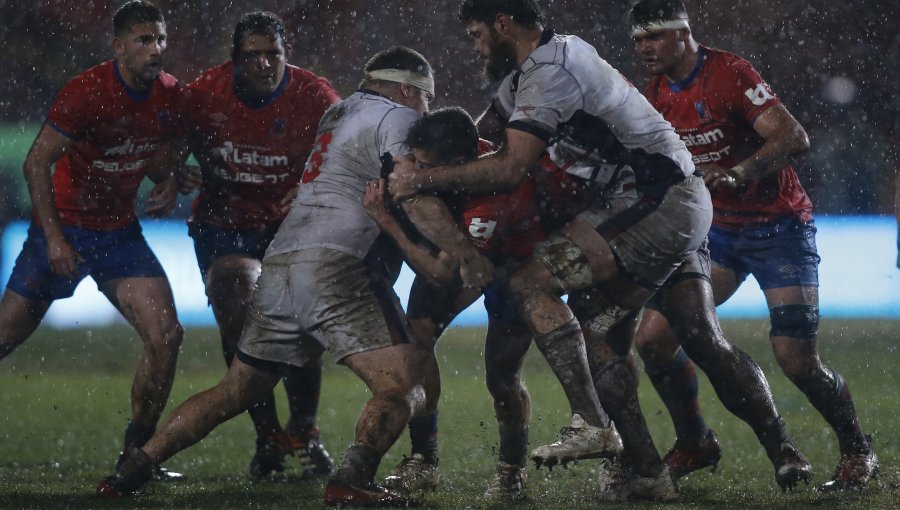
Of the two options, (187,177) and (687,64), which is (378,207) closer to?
(187,177)

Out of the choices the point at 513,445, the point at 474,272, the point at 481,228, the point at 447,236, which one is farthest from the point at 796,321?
the point at 447,236

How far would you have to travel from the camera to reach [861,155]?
539 inches

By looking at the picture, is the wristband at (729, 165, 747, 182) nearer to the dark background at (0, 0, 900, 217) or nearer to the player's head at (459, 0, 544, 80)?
the player's head at (459, 0, 544, 80)

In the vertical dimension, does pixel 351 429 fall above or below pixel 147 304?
below

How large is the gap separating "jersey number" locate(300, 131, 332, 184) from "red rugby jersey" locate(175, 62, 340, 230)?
1.13m

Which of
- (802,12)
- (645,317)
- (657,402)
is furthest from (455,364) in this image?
(802,12)

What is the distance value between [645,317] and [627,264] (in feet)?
3.42

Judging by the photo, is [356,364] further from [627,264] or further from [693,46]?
[693,46]

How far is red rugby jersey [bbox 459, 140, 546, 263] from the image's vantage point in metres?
4.66

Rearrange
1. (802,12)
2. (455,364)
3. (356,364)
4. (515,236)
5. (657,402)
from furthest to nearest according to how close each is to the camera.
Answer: (802,12) < (455,364) < (657,402) < (515,236) < (356,364)

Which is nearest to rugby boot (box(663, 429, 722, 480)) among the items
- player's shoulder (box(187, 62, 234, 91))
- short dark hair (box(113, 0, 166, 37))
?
player's shoulder (box(187, 62, 234, 91))

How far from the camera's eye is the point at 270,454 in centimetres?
557

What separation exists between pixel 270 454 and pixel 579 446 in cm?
190

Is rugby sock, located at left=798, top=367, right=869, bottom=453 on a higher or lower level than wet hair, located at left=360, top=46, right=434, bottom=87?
lower
